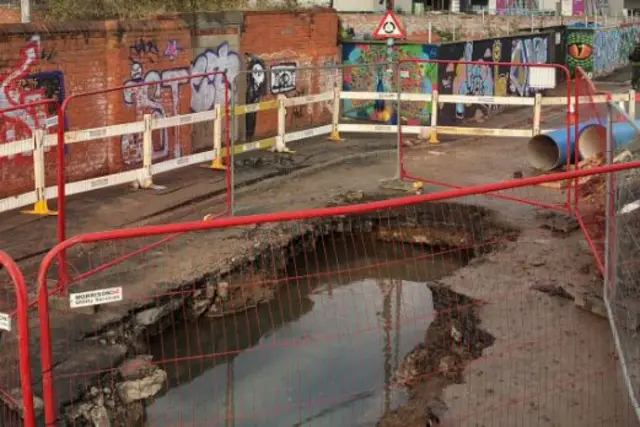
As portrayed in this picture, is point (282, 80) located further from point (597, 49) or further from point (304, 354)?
point (597, 49)

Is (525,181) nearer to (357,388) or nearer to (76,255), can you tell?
(357,388)

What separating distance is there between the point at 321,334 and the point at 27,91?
22.0 ft

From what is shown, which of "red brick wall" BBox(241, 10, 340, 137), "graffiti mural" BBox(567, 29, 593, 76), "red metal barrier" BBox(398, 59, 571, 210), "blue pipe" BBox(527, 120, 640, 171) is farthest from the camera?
"graffiti mural" BBox(567, 29, 593, 76)

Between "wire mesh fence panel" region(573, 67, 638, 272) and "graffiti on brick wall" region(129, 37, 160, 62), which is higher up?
"graffiti on brick wall" region(129, 37, 160, 62)

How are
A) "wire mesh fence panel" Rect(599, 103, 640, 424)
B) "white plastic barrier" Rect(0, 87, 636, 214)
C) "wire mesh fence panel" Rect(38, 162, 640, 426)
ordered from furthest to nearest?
1. "white plastic barrier" Rect(0, 87, 636, 214)
2. "wire mesh fence panel" Rect(38, 162, 640, 426)
3. "wire mesh fence panel" Rect(599, 103, 640, 424)

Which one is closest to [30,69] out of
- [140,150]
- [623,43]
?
[140,150]

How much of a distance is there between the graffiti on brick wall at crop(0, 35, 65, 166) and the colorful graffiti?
65.9 feet

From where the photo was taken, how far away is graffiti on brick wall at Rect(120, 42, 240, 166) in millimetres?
15258

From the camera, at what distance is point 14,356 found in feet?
24.4

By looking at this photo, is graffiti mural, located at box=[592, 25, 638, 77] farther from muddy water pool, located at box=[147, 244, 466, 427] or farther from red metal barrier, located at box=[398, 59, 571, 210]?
muddy water pool, located at box=[147, 244, 466, 427]

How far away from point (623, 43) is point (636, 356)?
1261 inches

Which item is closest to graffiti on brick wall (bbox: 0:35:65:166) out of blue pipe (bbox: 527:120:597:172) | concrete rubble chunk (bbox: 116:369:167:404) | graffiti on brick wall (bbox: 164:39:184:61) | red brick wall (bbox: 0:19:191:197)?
red brick wall (bbox: 0:19:191:197)

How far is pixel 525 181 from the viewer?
614 centimetres

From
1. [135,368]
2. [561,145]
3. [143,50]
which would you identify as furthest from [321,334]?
[143,50]
